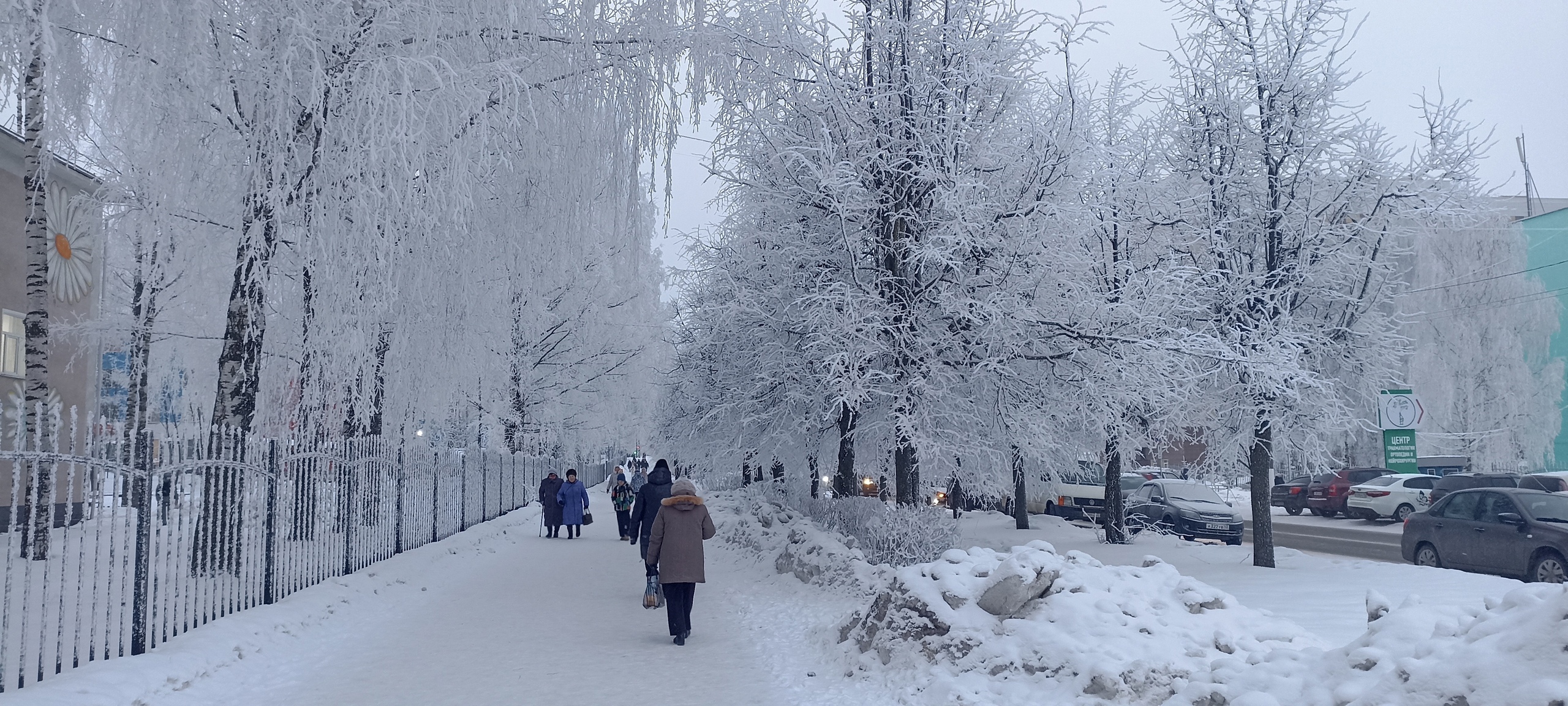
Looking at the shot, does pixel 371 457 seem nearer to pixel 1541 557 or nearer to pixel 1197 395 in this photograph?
pixel 1197 395

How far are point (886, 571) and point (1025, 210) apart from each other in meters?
4.72

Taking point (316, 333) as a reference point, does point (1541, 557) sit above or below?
below

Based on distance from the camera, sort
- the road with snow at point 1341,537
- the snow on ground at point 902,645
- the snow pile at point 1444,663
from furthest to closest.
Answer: the road with snow at point 1341,537 → the snow on ground at point 902,645 → the snow pile at point 1444,663

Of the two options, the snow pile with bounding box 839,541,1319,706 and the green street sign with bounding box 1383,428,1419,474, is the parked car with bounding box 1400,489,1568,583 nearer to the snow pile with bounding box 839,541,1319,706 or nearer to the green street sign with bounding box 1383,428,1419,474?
the green street sign with bounding box 1383,428,1419,474

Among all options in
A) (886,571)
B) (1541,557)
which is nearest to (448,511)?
(886,571)

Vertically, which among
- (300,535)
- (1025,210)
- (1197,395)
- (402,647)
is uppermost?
(1025,210)

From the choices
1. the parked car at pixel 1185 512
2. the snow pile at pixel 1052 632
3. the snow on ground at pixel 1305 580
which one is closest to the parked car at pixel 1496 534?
the snow on ground at pixel 1305 580

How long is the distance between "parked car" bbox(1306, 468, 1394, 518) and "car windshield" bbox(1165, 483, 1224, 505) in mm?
14171

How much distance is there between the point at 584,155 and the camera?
449 inches

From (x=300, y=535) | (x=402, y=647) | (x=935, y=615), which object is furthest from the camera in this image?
(x=300, y=535)

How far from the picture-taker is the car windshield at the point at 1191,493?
21.6 meters

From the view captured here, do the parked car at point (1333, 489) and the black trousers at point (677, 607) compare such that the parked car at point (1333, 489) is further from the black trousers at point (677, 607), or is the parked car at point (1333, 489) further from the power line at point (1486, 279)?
the black trousers at point (677, 607)

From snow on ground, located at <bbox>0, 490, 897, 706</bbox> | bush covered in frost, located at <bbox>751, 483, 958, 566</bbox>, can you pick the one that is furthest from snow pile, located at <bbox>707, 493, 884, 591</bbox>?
snow on ground, located at <bbox>0, 490, 897, 706</bbox>

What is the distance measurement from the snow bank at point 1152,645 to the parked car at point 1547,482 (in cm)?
2312
